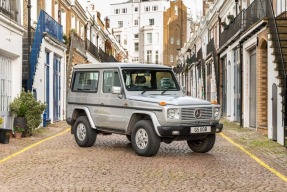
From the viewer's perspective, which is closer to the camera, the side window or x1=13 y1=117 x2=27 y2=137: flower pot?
the side window

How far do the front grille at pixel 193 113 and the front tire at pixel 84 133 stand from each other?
2.99m

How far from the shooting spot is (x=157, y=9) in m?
86.9

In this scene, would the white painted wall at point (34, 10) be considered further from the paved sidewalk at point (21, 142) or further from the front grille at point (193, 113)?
the front grille at point (193, 113)

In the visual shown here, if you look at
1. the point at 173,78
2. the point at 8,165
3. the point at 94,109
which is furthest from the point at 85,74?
the point at 8,165

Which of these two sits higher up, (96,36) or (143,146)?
(96,36)

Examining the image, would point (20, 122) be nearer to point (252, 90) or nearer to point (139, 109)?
point (139, 109)

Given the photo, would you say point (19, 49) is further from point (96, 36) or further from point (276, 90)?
point (96, 36)

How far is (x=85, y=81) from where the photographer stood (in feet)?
42.4

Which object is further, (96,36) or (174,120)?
(96,36)

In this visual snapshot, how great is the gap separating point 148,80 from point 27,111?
547cm

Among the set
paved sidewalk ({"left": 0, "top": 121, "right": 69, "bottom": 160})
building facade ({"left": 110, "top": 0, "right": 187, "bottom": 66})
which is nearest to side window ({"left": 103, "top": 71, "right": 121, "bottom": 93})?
paved sidewalk ({"left": 0, "top": 121, "right": 69, "bottom": 160})

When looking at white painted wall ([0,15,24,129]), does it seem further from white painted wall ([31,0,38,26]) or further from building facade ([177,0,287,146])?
building facade ([177,0,287,146])

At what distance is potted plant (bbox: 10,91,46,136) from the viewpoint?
15.5m

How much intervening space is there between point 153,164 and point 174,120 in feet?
4.38
